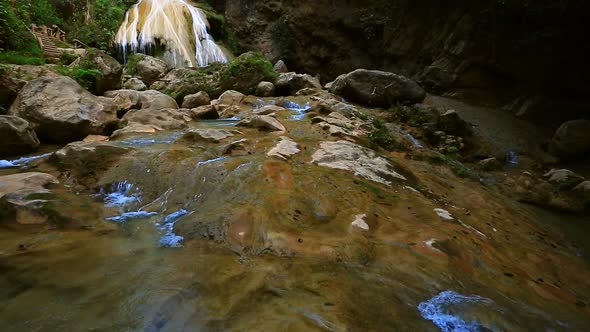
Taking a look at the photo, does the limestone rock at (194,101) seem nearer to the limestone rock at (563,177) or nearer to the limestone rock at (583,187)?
the limestone rock at (563,177)

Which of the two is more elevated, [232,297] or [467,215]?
[232,297]

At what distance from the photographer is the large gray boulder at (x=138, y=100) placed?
337 inches

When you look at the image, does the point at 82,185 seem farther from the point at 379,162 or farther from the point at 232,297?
the point at 379,162

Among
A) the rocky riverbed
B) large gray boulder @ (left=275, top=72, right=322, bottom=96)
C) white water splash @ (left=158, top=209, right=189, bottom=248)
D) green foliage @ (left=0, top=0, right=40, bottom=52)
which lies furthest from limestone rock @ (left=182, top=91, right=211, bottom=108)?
white water splash @ (left=158, top=209, right=189, bottom=248)

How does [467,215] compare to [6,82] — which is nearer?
[467,215]

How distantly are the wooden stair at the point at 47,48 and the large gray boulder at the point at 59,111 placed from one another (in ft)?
20.3

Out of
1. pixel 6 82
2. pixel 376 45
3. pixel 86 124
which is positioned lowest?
pixel 86 124

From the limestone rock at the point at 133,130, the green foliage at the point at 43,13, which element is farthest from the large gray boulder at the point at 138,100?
the green foliage at the point at 43,13

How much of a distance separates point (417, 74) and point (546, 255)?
12110 mm

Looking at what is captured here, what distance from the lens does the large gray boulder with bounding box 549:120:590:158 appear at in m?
8.55

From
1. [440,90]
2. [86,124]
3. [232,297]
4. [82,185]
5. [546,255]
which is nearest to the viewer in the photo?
[232,297]

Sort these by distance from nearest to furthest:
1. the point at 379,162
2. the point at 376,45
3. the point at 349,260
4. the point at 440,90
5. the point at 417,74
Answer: the point at 349,260, the point at 379,162, the point at 440,90, the point at 417,74, the point at 376,45

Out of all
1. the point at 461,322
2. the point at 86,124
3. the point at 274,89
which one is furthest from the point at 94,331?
the point at 274,89

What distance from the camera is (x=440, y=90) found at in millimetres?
13125
